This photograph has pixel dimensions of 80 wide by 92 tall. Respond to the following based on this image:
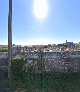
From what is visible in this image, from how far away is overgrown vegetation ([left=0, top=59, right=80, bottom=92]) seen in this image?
8.77 metres

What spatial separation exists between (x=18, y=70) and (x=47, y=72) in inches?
48.1

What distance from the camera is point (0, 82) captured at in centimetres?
945

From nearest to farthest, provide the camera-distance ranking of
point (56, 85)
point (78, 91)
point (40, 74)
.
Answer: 1. point (78, 91)
2. point (56, 85)
3. point (40, 74)

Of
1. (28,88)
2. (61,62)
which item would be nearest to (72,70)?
(61,62)

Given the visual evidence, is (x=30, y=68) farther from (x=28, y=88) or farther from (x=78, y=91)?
(x=78, y=91)

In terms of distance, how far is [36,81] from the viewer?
9.32 metres

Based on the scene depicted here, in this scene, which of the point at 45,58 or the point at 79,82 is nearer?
the point at 79,82

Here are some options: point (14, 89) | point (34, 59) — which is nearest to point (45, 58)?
point (34, 59)

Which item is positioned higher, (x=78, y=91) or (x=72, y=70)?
(x=72, y=70)

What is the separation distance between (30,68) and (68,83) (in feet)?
5.64

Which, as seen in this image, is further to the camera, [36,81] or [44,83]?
[36,81]

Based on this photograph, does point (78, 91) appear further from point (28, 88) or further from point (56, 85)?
point (28, 88)

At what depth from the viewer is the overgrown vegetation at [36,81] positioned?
28.8 feet

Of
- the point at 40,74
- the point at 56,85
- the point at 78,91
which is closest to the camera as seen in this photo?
the point at 78,91
